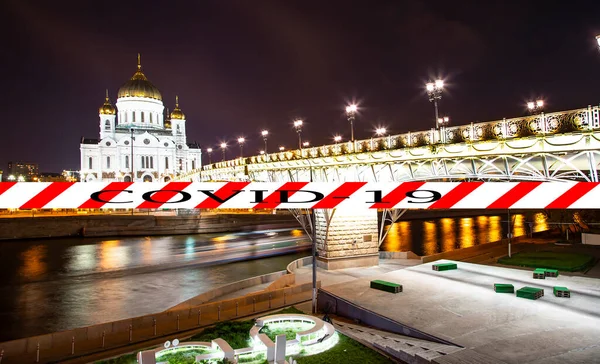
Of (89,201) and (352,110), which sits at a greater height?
(352,110)

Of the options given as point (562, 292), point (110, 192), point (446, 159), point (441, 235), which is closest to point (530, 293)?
point (562, 292)

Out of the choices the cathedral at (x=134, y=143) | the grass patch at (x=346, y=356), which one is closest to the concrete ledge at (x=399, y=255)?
the grass patch at (x=346, y=356)

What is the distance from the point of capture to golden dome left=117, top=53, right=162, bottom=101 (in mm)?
115750

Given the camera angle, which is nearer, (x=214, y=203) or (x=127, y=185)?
(x=127, y=185)

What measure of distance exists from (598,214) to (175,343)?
49.1m

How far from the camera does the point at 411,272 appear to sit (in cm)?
2112

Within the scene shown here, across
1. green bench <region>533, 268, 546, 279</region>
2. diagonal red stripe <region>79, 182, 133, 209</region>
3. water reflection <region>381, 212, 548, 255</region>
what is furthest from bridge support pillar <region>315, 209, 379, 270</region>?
diagonal red stripe <region>79, 182, 133, 209</region>

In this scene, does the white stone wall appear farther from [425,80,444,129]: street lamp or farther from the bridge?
[425,80,444,129]: street lamp

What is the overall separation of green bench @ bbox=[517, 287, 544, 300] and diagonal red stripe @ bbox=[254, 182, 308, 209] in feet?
40.8

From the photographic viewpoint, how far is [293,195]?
7.18m

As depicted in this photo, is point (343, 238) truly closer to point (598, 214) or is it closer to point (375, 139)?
point (375, 139)

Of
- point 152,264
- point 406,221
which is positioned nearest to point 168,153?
point 406,221

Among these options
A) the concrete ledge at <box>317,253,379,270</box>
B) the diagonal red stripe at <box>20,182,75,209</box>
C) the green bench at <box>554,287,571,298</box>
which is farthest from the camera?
the concrete ledge at <box>317,253,379,270</box>

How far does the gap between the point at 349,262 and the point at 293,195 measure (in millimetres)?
18807
